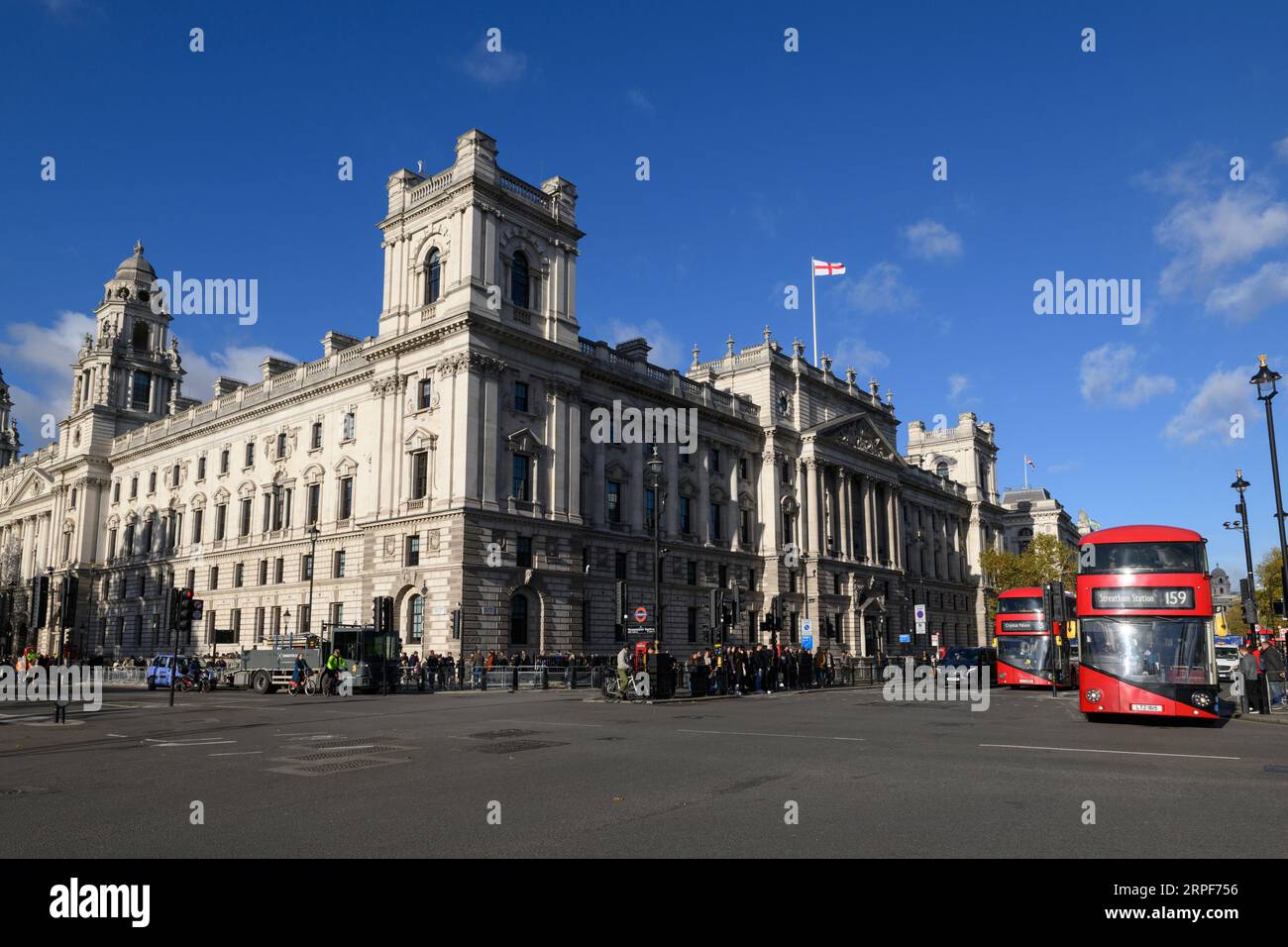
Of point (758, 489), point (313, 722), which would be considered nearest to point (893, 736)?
point (313, 722)

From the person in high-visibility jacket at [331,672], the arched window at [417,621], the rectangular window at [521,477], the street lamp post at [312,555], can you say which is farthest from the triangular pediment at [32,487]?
the person in high-visibility jacket at [331,672]

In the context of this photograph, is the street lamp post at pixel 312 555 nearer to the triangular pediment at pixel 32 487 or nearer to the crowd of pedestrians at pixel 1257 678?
the triangular pediment at pixel 32 487

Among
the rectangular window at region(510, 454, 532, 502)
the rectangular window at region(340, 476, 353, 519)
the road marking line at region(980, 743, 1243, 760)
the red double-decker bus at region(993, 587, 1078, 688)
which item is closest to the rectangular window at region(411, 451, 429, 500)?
the rectangular window at region(510, 454, 532, 502)

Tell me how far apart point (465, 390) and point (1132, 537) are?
96.5 feet

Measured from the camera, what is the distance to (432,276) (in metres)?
46.7

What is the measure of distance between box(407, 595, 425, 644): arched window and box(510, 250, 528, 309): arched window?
15.2 metres

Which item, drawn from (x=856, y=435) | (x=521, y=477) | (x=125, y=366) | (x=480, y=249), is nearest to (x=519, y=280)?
(x=480, y=249)

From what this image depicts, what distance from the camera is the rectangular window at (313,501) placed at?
5303cm

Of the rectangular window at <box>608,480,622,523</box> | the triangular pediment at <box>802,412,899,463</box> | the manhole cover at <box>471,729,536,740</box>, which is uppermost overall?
the triangular pediment at <box>802,412,899,463</box>

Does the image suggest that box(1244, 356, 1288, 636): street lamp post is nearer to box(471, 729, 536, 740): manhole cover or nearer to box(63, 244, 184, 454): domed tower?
box(471, 729, 536, 740): manhole cover

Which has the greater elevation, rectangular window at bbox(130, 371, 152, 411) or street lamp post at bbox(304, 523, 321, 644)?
rectangular window at bbox(130, 371, 152, 411)

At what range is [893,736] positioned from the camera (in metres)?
18.3

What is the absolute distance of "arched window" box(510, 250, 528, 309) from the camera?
4667cm
